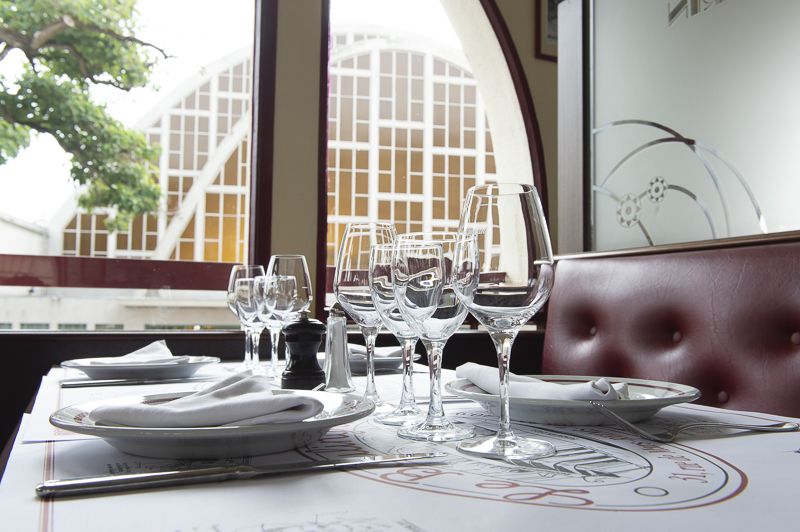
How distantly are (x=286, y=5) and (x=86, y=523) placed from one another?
2.26 m

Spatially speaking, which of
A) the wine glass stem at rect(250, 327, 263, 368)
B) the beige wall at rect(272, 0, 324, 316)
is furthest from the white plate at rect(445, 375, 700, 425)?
the beige wall at rect(272, 0, 324, 316)

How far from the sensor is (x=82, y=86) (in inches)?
91.7

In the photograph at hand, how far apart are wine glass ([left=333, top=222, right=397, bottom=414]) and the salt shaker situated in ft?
0.18

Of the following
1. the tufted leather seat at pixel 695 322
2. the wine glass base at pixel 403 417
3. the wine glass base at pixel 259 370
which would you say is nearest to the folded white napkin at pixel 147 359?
the wine glass base at pixel 259 370

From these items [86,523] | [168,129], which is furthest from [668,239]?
[168,129]

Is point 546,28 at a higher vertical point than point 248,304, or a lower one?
higher

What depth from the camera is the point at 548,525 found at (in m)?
0.38

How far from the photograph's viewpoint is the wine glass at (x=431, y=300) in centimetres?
63

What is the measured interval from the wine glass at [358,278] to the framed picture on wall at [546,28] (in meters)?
2.32

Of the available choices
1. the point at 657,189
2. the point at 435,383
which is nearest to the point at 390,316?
the point at 435,383

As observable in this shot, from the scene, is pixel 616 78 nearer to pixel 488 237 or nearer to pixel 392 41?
pixel 488 237

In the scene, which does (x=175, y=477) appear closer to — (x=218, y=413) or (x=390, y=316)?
(x=218, y=413)

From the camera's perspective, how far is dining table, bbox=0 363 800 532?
39 cm

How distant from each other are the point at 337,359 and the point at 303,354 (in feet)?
0.27
